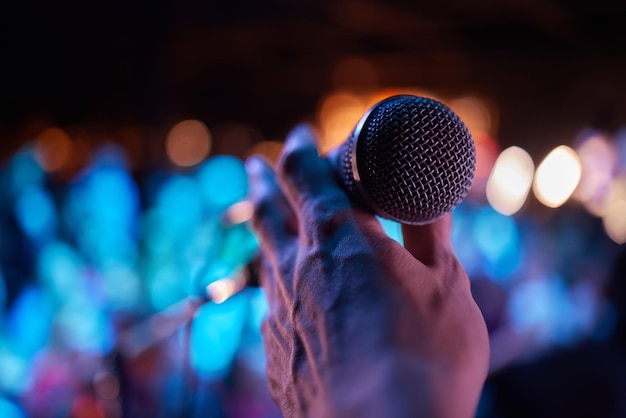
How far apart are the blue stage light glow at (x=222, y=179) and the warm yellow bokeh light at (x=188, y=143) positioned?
0.26 m

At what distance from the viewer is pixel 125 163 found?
321 inches

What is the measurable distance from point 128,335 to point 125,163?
7.12 meters

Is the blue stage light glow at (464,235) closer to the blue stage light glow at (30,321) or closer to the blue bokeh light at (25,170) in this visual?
the blue stage light glow at (30,321)

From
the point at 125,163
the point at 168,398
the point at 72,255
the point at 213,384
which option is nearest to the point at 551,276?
the point at 213,384

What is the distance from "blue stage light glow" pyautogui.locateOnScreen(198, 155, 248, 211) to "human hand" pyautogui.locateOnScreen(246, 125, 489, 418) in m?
7.98

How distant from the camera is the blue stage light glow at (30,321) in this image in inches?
173

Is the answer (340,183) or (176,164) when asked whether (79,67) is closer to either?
(176,164)

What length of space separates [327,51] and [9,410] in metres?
6.51

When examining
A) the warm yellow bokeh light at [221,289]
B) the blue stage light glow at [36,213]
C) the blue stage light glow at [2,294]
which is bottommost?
the blue stage light glow at [2,294]

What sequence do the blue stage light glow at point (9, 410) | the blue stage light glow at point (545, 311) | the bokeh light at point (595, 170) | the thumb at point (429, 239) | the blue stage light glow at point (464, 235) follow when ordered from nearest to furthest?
the thumb at point (429, 239)
the blue stage light glow at point (545, 311)
the blue stage light glow at point (9, 410)
the blue stage light glow at point (464, 235)
the bokeh light at point (595, 170)

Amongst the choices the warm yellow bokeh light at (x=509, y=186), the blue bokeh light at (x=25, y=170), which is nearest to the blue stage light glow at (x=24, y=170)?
the blue bokeh light at (x=25, y=170)

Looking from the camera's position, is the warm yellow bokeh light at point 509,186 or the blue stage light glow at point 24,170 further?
the blue stage light glow at point 24,170

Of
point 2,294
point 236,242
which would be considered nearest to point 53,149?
point 2,294

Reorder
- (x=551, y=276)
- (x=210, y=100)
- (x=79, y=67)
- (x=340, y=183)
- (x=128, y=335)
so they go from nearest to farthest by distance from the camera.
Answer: (x=340, y=183) → (x=128, y=335) → (x=551, y=276) → (x=79, y=67) → (x=210, y=100)
